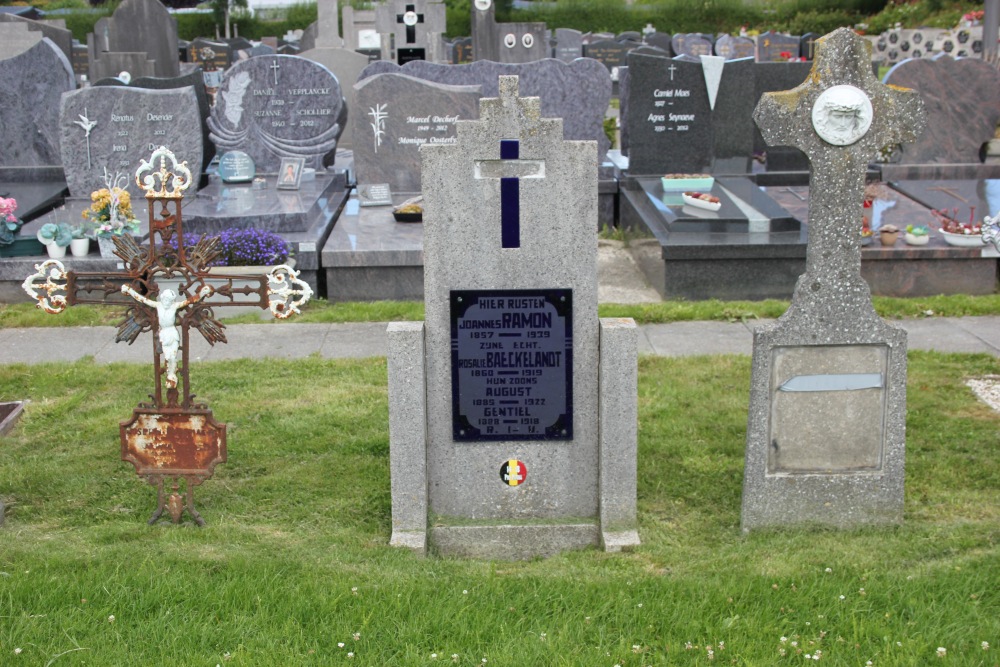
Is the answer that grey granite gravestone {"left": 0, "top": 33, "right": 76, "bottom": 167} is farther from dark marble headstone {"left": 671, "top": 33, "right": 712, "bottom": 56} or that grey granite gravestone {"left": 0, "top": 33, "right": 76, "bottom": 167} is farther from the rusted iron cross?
dark marble headstone {"left": 671, "top": 33, "right": 712, "bottom": 56}

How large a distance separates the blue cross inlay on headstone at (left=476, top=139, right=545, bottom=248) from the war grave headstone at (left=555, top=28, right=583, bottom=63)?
93.0 ft

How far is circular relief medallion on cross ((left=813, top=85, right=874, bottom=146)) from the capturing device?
5133 mm

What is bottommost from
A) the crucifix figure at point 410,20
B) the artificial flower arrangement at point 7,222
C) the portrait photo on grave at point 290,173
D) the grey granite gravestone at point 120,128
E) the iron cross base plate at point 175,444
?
the iron cross base plate at point 175,444

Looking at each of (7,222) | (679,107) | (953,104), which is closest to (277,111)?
(7,222)

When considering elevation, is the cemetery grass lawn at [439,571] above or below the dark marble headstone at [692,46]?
below

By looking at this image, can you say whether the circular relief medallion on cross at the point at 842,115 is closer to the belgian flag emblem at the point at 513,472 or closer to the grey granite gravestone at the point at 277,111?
the belgian flag emblem at the point at 513,472

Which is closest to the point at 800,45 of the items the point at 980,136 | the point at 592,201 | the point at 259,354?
the point at 980,136

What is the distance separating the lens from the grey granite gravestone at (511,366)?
5.12 metres

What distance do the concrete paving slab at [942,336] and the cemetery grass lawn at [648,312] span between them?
0.21 metres

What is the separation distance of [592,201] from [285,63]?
28.3 ft

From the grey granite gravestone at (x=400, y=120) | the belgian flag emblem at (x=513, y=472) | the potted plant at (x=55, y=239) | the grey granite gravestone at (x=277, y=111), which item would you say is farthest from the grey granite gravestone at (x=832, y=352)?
the grey granite gravestone at (x=277, y=111)

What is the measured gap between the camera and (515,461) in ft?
17.9

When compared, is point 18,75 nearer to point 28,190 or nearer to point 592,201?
point 28,190

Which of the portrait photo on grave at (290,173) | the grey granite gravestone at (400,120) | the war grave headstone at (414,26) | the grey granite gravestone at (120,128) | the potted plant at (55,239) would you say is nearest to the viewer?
the potted plant at (55,239)
